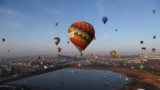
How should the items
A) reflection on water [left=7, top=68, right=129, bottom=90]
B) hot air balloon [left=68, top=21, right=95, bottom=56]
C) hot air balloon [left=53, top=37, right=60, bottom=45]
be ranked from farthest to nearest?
reflection on water [left=7, top=68, right=129, bottom=90]
hot air balloon [left=53, top=37, right=60, bottom=45]
hot air balloon [left=68, top=21, right=95, bottom=56]

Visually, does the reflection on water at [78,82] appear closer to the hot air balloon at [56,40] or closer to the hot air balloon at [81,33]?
the hot air balloon at [56,40]

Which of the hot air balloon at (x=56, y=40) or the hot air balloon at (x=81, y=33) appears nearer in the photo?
the hot air balloon at (x=81, y=33)

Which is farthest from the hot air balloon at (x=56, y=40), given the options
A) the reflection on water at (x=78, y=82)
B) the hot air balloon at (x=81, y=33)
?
the hot air balloon at (x=81, y=33)

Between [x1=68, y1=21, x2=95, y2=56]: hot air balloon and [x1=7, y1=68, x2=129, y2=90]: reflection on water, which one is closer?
[x1=68, y1=21, x2=95, y2=56]: hot air balloon

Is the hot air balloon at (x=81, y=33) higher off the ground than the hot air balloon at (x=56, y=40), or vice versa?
the hot air balloon at (x=56, y=40)

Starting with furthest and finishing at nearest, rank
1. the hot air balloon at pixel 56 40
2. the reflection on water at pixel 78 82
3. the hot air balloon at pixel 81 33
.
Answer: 1. the reflection on water at pixel 78 82
2. the hot air balloon at pixel 56 40
3. the hot air balloon at pixel 81 33

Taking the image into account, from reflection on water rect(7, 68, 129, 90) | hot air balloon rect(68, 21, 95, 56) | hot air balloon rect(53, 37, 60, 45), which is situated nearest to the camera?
hot air balloon rect(68, 21, 95, 56)

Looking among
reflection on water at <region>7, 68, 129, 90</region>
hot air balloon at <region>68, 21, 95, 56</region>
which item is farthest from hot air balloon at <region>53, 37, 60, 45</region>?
hot air balloon at <region>68, 21, 95, 56</region>

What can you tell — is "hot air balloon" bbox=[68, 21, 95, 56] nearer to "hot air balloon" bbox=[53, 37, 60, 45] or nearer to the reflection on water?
"hot air balloon" bbox=[53, 37, 60, 45]

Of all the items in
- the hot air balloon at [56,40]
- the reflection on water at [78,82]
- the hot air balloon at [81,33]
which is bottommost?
the reflection on water at [78,82]
